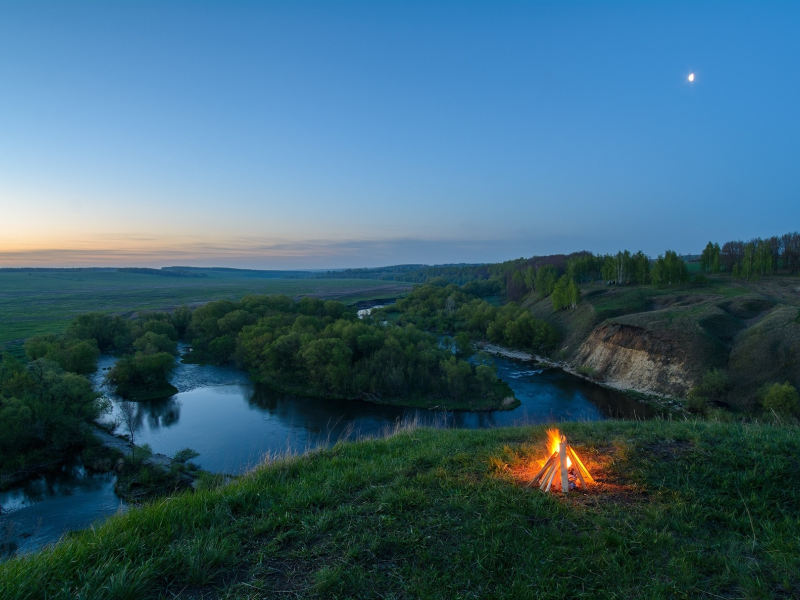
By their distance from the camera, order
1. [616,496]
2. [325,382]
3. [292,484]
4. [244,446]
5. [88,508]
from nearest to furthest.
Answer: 1. [616,496]
2. [292,484]
3. [88,508]
4. [244,446]
5. [325,382]

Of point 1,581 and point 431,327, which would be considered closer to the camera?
point 1,581

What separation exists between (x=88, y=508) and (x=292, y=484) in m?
18.0

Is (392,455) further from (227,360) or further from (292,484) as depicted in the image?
(227,360)

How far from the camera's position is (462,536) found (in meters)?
4.63

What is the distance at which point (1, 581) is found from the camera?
345 cm

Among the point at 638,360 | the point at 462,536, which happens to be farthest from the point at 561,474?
the point at 638,360

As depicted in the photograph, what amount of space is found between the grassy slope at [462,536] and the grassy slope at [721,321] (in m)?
36.2

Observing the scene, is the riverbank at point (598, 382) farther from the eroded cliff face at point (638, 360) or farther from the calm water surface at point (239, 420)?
the calm water surface at point (239, 420)

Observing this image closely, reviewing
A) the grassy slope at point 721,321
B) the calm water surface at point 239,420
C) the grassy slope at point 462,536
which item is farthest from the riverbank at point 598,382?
the grassy slope at point 462,536

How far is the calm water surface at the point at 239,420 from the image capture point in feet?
58.1

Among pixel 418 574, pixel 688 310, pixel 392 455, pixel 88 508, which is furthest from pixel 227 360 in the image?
pixel 688 310

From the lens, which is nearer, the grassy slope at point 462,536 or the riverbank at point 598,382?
A: the grassy slope at point 462,536

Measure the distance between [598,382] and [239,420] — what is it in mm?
35156

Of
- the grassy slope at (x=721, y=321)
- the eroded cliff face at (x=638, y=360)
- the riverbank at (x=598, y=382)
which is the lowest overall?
the riverbank at (x=598, y=382)
